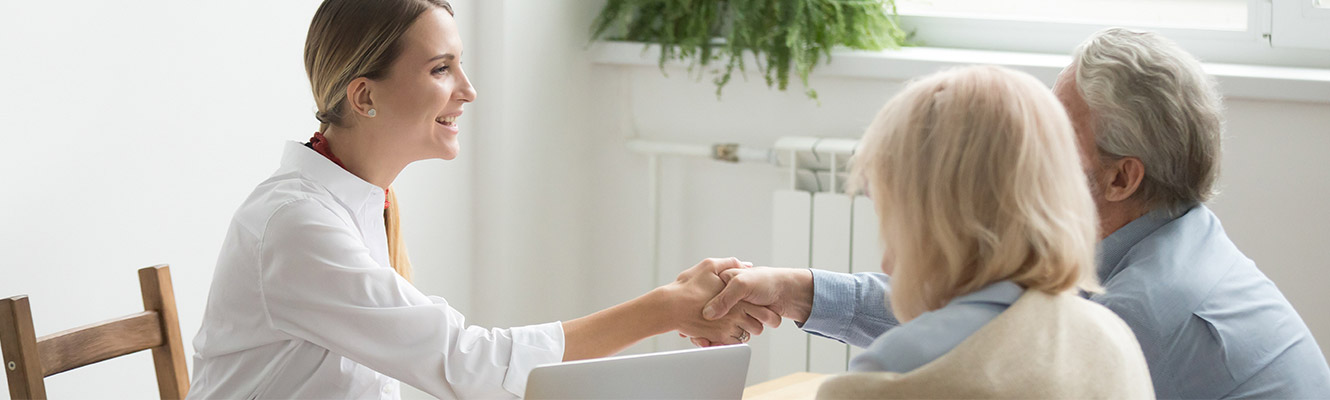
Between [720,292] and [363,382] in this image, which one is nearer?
[363,382]

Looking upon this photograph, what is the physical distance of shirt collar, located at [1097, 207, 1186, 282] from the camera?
151 centimetres

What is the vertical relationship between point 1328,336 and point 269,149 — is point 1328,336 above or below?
below

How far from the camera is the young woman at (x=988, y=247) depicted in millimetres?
1043

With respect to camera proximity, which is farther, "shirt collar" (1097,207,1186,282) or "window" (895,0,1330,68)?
"window" (895,0,1330,68)

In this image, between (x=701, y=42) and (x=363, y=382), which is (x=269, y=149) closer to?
(x=363, y=382)

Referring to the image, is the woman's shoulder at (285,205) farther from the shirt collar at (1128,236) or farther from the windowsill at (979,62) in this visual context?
the windowsill at (979,62)

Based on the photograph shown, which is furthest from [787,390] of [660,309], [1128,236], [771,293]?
[1128,236]

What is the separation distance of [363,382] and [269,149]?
846 mm

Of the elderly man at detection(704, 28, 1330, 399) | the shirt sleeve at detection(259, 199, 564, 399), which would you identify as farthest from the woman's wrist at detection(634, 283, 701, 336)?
the elderly man at detection(704, 28, 1330, 399)

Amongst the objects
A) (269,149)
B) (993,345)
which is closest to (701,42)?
(269,149)

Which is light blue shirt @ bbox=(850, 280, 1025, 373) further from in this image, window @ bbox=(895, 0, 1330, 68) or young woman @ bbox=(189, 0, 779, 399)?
window @ bbox=(895, 0, 1330, 68)

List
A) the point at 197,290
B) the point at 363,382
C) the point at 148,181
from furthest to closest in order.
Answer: the point at 197,290, the point at 148,181, the point at 363,382

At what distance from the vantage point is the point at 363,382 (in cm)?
163

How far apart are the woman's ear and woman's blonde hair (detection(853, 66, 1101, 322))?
80 centimetres
